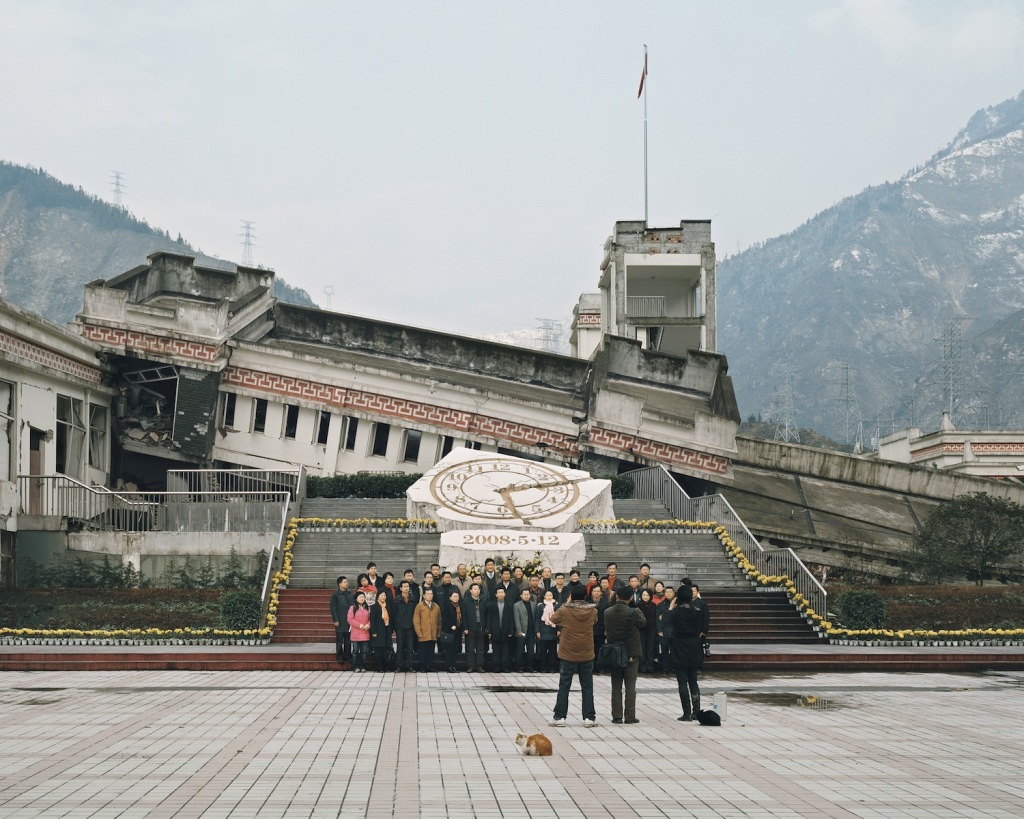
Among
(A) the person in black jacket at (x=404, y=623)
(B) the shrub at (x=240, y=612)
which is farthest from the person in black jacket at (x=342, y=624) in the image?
(B) the shrub at (x=240, y=612)

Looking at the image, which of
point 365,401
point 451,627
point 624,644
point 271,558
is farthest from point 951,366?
point 624,644

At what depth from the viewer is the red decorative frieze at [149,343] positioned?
35.5m

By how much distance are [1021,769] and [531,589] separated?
33.0 feet

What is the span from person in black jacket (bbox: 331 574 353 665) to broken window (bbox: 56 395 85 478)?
1580 centimetres

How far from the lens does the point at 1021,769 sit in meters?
10.5

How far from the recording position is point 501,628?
19391 millimetres

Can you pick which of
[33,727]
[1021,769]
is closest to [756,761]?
[1021,769]

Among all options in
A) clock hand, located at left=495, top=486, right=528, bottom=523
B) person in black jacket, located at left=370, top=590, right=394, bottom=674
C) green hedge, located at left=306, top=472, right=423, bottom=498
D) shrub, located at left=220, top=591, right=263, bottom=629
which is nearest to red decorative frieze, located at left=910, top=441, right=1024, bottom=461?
green hedge, located at left=306, top=472, right=423, bottom=498

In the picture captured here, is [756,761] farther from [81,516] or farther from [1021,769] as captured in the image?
[81,516]

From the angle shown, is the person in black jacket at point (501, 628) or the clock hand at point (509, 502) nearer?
the person in black jacket at point (501, 628)

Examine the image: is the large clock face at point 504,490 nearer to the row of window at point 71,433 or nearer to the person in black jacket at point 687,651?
the row of window at point 71,433

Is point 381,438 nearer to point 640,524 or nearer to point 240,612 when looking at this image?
point 640,524

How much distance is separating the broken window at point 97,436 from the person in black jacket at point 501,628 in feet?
62.2

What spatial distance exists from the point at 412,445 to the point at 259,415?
183 inches
